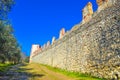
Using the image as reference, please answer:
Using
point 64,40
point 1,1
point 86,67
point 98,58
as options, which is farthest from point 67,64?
point 1,1

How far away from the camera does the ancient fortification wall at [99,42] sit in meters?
12.1

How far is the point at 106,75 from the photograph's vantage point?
41.0 feet

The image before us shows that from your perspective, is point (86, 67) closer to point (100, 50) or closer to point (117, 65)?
point (100, 50)

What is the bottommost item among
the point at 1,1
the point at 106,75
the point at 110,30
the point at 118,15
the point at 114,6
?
the point at 106,75

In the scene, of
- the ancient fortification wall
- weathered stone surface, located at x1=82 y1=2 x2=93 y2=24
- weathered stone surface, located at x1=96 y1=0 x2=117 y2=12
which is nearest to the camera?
the ancient fortification wall

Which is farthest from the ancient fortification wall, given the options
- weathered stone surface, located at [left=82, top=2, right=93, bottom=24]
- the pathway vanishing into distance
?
the pathway vanishing into distance

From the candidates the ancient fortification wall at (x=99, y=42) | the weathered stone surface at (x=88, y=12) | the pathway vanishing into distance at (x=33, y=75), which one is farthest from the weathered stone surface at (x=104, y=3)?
the pathway vanishing into distance at (x=33, y=75)

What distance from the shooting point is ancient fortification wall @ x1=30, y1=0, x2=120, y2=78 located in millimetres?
12055

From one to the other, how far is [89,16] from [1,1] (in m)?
7.45

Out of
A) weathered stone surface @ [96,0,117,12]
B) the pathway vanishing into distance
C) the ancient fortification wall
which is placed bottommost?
the pathway vanishing into distance

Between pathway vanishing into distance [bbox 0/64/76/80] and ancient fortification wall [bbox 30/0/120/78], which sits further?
pathway vanishing into distance [bbox 0/64/76/80]

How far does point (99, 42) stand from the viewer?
1409 centimetres

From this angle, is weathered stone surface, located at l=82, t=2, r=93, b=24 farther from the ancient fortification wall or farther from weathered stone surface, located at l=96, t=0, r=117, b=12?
weathered stone surface, located at l=96, t=0, r=117, b=12

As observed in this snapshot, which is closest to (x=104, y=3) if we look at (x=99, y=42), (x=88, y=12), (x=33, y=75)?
(x=99, y=42)
